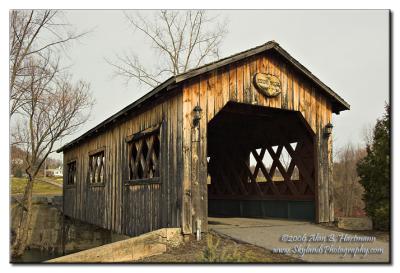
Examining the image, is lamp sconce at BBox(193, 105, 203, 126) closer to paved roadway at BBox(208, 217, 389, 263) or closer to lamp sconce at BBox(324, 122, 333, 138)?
paved roadway at BBox(208, 217, 389, 263)

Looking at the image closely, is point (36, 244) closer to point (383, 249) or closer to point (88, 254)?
point (88, 254)

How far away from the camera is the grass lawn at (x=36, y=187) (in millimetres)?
35634

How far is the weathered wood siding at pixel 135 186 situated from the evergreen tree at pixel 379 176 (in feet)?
16.7

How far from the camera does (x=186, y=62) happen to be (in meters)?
28.1

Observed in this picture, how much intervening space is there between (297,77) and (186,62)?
18027mm

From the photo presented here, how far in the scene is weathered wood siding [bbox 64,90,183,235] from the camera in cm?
924

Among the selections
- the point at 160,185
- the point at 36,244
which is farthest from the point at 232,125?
the point at 36,244

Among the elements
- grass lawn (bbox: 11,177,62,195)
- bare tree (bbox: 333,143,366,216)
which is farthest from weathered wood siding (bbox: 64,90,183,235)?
grass lawn (bbox: 11,177,62,195)

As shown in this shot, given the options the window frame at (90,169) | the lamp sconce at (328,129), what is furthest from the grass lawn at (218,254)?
the window frame at (90,169)

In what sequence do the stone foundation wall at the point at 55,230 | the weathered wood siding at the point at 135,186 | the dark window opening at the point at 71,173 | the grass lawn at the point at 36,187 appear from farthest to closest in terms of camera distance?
the grass lawn at the point at 36,187 < the stone foundation wall at the point at 55,230 < the dark window opening at the point at 71,173 < the weathered wood siding at the point at 135,186

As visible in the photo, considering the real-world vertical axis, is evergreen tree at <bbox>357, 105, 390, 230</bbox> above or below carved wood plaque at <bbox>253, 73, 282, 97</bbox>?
below

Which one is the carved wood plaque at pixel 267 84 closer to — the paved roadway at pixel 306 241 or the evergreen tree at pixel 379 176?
the evergreen tree at pixel 379 176

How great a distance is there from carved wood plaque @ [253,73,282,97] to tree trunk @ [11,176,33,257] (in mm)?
18036

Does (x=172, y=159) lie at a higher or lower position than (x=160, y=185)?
higher
